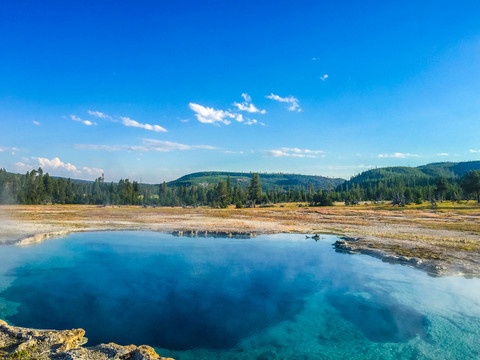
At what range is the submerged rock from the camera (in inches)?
347

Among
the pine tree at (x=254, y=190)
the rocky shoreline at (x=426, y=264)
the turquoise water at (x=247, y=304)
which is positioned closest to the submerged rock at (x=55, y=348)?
the turquoise water at (x=247, y=304)

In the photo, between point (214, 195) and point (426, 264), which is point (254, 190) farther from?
point (426, 264)

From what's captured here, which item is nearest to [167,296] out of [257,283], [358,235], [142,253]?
[257,283]

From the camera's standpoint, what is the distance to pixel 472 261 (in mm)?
21844

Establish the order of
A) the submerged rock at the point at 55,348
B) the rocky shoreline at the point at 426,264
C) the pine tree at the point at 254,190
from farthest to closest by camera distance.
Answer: the pine tree at the point at 254,190, the rocky shoreline at the point at 426,264, the submerged rock at the point at 55,348

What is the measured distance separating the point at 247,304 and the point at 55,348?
8.79 metres

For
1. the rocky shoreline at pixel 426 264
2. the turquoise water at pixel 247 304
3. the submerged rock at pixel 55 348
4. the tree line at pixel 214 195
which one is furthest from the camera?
the tree line at pixel 214 195

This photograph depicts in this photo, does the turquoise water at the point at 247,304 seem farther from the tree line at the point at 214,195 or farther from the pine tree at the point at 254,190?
the pine tree at the point at 254,190

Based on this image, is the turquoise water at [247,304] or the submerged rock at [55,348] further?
the turquoise water at [247,304]

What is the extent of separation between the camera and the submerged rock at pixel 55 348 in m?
8.80

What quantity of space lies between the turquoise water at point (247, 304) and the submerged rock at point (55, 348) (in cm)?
114

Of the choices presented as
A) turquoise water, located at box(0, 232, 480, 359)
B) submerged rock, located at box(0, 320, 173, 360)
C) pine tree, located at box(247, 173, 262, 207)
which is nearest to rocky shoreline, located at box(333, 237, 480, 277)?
turquoise water, located at box(0, 232, 480, 359)

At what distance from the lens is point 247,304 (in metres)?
15.1

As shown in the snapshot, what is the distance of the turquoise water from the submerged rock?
1.14 metres
